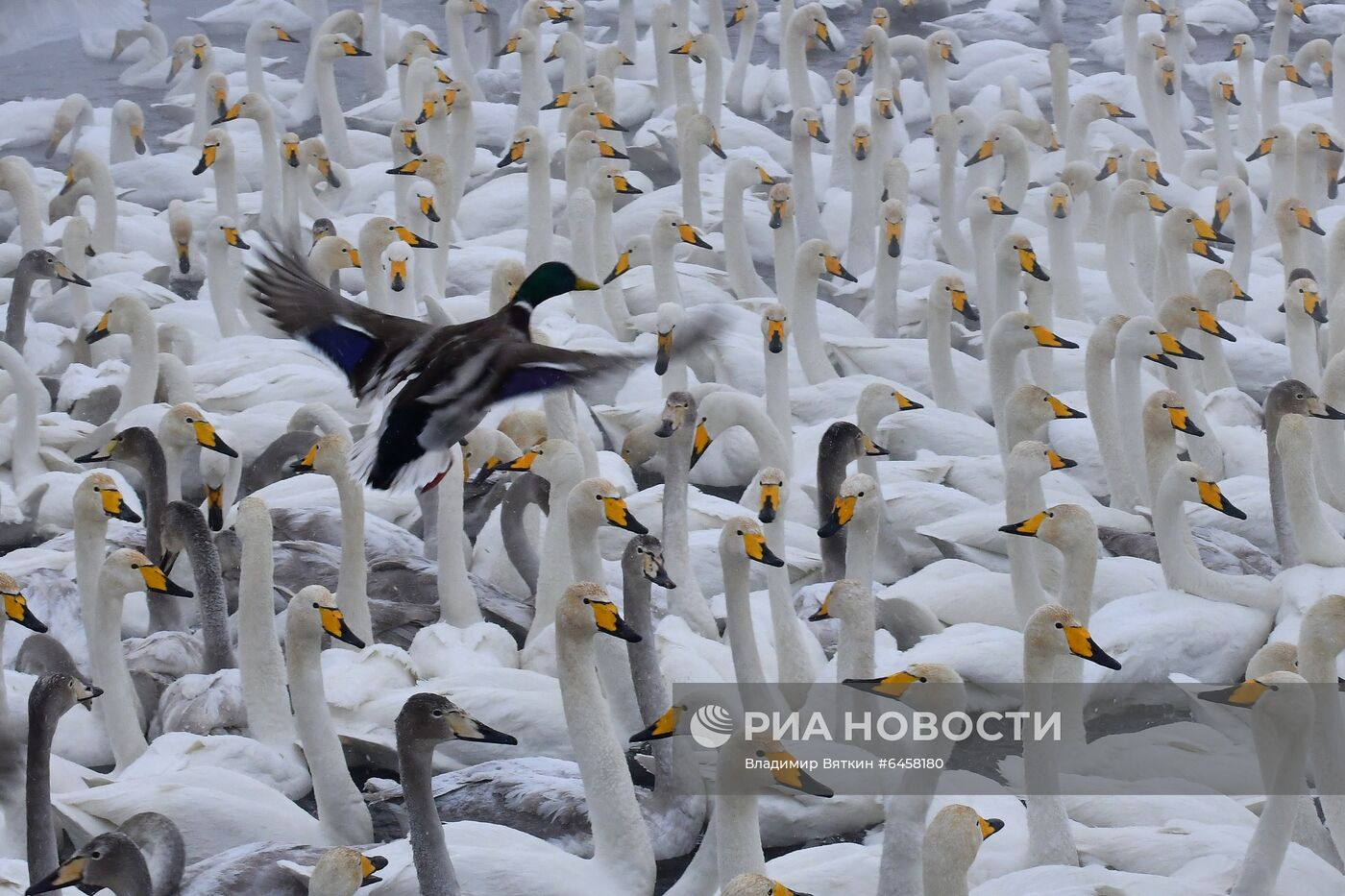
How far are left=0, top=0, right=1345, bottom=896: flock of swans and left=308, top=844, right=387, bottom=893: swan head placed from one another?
0.02 m

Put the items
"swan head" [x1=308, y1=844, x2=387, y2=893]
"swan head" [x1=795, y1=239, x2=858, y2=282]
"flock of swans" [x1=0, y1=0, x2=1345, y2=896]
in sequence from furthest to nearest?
"swan head" [x1=795, y1=239, x2=858, y2=282], "flock of swans" [x1=0, y1=0, x2=1345, y2=896], "swan head" [x1=308, y1=844, x2=387, y2=893]

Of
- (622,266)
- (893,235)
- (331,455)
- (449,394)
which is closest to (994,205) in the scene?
(893,235)

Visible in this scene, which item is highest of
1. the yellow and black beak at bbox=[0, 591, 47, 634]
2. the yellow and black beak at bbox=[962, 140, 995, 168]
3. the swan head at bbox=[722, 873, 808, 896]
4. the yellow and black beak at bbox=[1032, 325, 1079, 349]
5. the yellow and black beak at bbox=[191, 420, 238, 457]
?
the swan head at bbox=[722, 873, 808, 896]

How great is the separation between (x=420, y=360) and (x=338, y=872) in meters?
2.11

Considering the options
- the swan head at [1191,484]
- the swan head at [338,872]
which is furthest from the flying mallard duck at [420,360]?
the swan head at [1191,484]

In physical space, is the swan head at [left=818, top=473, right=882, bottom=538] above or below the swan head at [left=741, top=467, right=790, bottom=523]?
above

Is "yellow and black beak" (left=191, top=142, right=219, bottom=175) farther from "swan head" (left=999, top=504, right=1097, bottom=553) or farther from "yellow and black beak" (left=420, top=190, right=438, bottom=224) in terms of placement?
"swan head" (left=999, top=504, right=1097, bottom=553)

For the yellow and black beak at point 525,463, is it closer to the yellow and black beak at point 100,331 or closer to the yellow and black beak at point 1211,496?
the yellow and black beak at point 1211,496

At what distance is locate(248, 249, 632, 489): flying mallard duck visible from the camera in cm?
670

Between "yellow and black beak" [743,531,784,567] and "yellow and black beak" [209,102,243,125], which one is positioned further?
"yellow and black beak" [209,102,243,125]

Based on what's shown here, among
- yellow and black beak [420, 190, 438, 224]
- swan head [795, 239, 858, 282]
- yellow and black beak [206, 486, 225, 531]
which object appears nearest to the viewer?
yellow and black beak [206, 486, 225, 531]

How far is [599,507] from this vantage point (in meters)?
7.67

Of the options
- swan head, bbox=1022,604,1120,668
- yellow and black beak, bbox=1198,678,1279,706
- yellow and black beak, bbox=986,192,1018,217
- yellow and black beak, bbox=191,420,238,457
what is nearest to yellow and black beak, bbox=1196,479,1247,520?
swan head, bbox=1022,604,1120,668

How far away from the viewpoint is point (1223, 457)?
1009 cm
